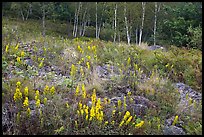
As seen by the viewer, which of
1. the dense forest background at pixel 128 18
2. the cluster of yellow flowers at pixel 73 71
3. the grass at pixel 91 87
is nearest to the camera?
the grass at pixel 91 87

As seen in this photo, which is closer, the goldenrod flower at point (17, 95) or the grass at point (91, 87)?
the grass at point (91, 87)

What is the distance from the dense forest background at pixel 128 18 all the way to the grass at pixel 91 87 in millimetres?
8789

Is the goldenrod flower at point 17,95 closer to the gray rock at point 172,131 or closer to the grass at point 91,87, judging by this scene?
the grass at point 91,87

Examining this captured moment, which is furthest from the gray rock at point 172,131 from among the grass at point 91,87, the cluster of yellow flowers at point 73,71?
the cluster of yellow flowers at point 73,71

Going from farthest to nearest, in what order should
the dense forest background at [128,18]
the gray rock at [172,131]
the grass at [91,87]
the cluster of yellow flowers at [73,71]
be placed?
1. the dense forest background at [128,18]
2. the cluster of yellow flowers at [73,71]
3. the gray rock at [172,131]
4. the grass at [91,87]

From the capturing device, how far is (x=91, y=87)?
5.24m

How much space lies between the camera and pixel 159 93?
5.29 m

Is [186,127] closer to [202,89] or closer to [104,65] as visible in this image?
[202,89]

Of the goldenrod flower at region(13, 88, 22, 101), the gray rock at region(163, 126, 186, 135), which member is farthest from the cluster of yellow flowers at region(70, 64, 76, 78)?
the gray rock at region(163, 126, 186, 135)

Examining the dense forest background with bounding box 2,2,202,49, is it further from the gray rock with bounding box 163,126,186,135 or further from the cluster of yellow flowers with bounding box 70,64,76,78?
the gray rock with bounding box 163,126,186,135

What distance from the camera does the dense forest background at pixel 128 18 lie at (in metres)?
16.8

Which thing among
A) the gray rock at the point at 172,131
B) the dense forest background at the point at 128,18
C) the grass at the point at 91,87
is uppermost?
the dense forest background at the point at 128,18

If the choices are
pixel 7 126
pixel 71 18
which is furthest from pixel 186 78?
pixel 71 18

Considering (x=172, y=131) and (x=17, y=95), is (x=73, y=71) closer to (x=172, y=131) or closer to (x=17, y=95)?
(x=17, y=95)
